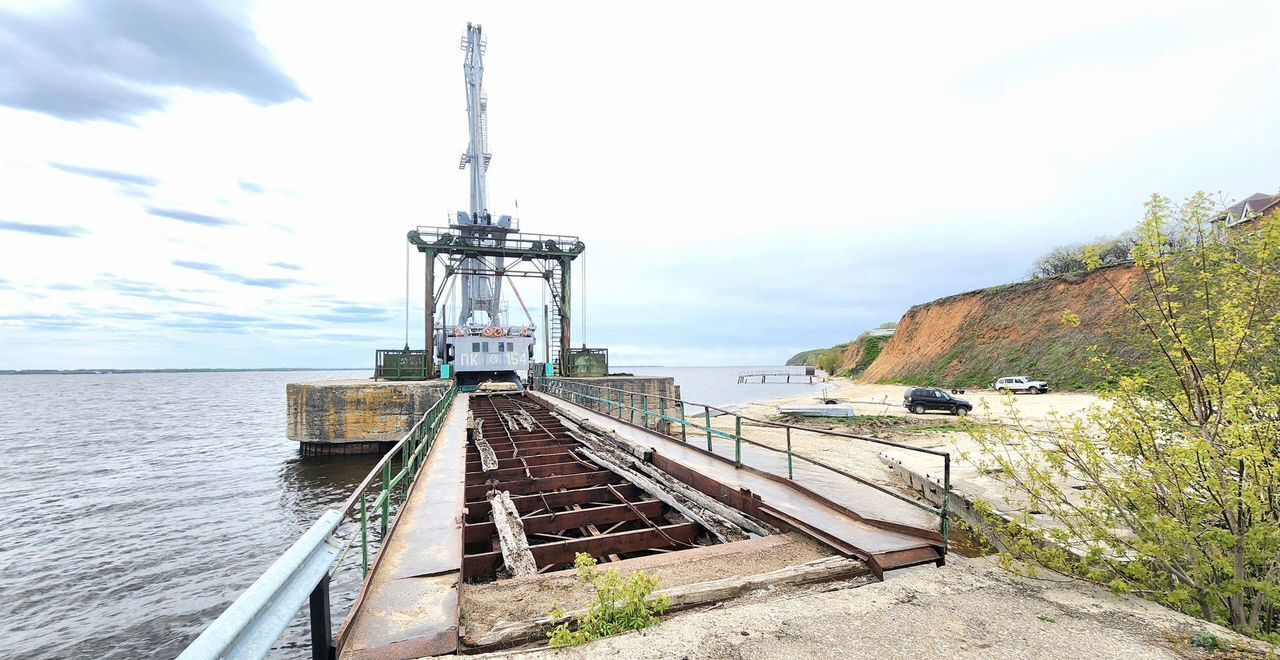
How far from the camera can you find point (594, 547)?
5.93 m

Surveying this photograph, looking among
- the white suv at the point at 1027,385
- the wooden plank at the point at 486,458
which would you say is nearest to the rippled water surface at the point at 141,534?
the wooden plank at the point at 486,458

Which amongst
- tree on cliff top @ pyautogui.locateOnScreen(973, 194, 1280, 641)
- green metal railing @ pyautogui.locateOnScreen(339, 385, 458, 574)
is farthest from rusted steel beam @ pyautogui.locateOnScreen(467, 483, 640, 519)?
tree on cliff top @ pyautogui.locateOnScreen(973, 194, 1280, 641)

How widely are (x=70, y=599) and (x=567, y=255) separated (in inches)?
956

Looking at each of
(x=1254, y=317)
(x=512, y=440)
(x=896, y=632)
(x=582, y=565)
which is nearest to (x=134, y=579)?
(x=512, y=440)

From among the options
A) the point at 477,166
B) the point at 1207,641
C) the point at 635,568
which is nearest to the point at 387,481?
the point at 635,568

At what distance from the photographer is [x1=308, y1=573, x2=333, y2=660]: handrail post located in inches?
123

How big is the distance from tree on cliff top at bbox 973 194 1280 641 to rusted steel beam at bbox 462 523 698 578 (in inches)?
128

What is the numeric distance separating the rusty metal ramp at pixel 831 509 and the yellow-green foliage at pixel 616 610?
2.13 metres

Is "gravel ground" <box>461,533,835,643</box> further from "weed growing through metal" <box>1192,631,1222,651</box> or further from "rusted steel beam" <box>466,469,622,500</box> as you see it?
"rusted steel beam" <box>466,469,622,500</box>

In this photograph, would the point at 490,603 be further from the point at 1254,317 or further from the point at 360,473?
the point at 360,473

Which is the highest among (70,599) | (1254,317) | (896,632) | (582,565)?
(1254,317)

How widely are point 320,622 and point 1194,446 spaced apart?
18.6 ft

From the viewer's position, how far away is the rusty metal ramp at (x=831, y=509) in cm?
509

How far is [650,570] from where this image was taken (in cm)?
480
